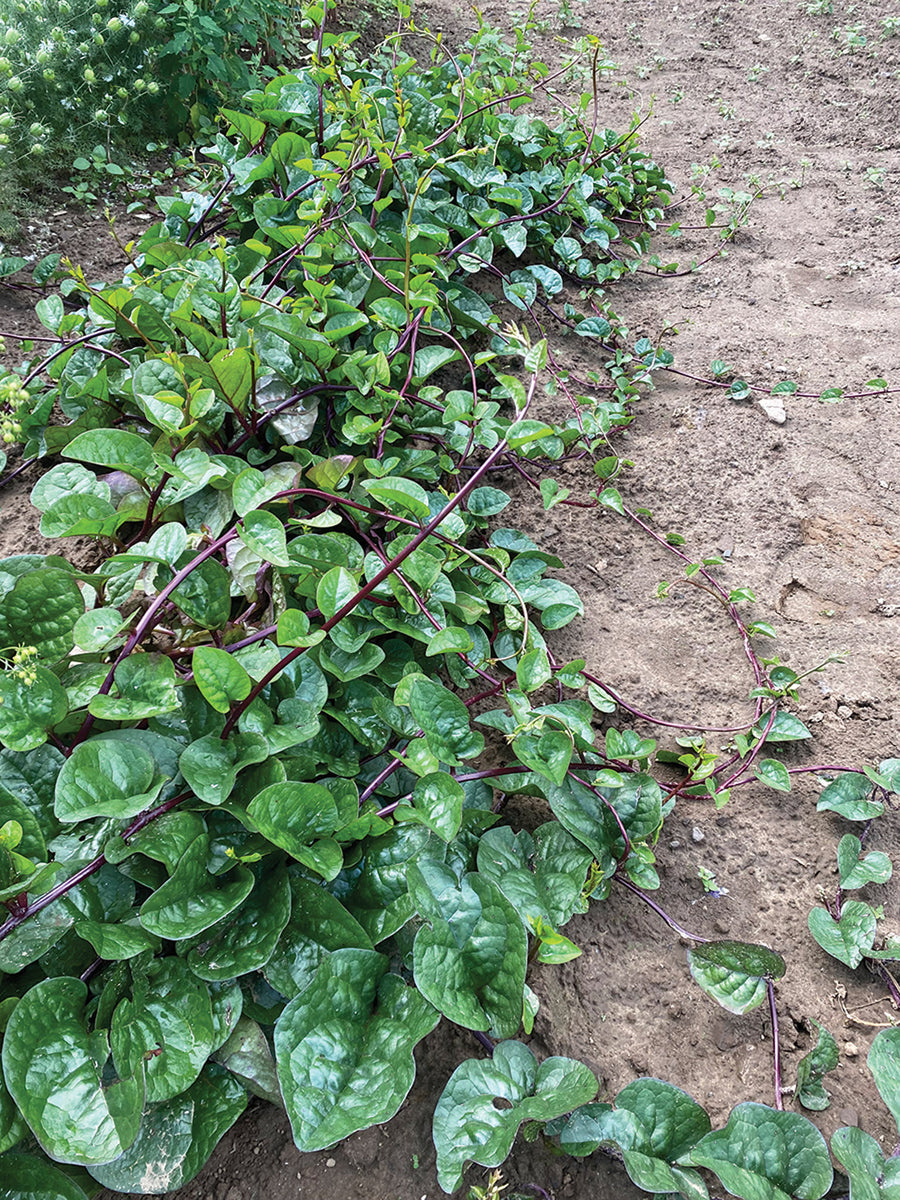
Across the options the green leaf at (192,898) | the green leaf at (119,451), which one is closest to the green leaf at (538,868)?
the green leaf at (192,898)

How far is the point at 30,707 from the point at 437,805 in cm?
58

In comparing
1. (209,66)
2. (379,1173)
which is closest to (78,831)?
(379,1173)

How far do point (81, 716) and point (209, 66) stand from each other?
2.63m

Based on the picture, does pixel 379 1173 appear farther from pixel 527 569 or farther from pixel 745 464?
pixel 745 464

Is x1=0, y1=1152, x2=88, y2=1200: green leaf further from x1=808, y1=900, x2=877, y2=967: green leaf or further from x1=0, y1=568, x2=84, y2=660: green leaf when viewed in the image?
x1=808, y1=900, x2=877, y2=967: green leaf

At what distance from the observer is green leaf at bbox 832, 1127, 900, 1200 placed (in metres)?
0.87

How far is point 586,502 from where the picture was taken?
1.95 metres

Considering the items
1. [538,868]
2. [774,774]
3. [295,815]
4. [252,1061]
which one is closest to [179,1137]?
[252,1061]

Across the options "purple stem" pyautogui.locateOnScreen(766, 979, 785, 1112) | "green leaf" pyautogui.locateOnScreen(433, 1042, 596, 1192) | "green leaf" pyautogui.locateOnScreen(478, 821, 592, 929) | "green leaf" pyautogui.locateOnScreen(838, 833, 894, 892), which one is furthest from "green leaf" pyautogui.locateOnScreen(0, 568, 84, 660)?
"green leaf" pyautogui.locateOnScreen(838, 833, 894, 892)

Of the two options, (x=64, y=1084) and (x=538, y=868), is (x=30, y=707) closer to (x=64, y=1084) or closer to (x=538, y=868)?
(x=64, y=1084)

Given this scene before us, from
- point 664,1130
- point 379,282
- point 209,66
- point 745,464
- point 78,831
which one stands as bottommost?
point 664,1130

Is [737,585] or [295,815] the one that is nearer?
[295,815]

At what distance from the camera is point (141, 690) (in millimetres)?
1066

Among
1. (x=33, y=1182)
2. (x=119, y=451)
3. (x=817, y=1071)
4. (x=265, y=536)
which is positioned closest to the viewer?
(x=33, y=1182)
